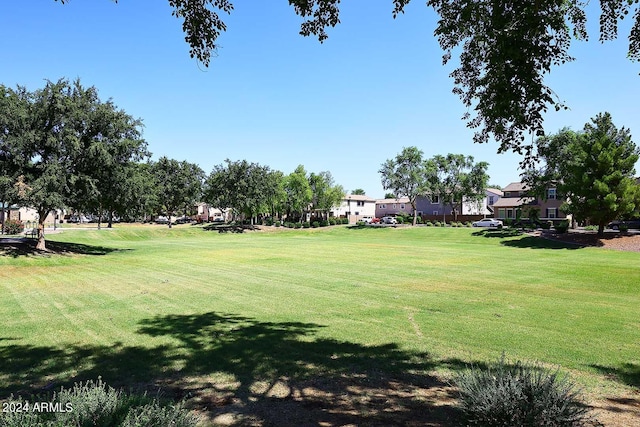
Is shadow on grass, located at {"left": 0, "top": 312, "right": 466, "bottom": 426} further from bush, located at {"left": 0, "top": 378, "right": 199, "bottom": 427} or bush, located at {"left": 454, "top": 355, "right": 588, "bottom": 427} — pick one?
bush, located at {"left": 0, "top": 378, "right": 199, "bottom": 427}

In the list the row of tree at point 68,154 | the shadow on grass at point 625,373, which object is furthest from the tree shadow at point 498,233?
the shadow on grass at point 625,373

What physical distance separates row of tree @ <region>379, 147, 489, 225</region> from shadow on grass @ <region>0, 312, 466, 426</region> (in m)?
61.3

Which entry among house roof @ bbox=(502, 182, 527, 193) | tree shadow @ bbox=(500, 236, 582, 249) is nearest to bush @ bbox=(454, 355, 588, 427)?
tree shadow @ bbox=(500, 236, 582, 249)

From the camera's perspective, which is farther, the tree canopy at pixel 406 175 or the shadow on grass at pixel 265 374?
the tree canopy at pixel 406 175

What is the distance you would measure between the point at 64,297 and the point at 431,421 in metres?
12.3

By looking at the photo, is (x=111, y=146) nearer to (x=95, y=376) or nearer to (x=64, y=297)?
(x=64, y=297)

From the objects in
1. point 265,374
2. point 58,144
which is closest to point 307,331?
point 265,374

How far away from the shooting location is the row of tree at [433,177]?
6769 centimetres

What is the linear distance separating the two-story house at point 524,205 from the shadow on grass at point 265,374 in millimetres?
66020

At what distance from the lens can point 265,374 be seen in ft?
20.4

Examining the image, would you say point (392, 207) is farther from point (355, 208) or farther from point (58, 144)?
point (58, 144)

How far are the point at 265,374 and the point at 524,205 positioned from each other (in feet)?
222

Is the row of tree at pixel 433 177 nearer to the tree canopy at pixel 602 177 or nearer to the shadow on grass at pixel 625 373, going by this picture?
the tree canopy at pixel 602 177

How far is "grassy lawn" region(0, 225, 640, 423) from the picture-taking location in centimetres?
592
